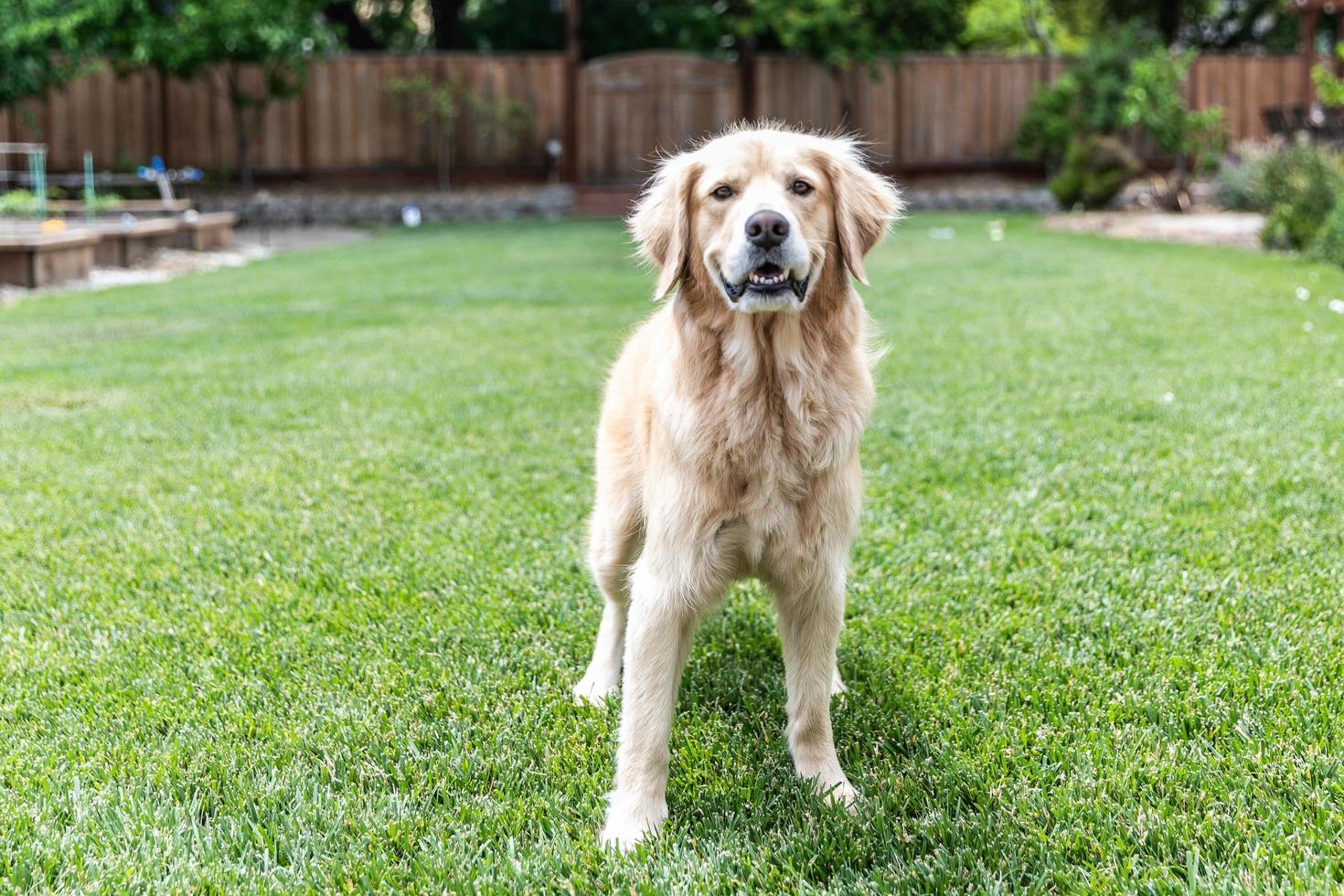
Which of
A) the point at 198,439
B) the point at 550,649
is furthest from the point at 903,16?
the point at 550,649

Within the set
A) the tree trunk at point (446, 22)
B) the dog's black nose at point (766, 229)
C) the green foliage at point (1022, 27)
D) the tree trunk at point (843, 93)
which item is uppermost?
the green foliage at point (1022, 27)

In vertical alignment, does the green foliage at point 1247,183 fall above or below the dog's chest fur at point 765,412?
above

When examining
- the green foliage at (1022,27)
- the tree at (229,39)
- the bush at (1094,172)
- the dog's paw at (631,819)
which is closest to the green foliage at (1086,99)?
the bush at (1094,172)

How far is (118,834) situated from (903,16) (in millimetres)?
19830

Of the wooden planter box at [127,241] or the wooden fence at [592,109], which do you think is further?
the wooden fence at [592,109]

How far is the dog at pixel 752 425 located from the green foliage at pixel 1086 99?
693 inches

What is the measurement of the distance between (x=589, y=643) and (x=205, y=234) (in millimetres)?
12770

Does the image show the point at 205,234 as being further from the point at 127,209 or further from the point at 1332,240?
the point at 1332,240

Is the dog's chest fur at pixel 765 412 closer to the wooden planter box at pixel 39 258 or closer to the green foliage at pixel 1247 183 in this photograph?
the wooden planter box at pixel 39 258

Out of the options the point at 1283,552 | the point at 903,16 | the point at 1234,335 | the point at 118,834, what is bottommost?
the point at 118,834

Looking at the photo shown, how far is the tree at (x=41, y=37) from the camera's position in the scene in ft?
51.4

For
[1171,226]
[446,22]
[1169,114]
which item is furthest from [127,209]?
[1169,114]

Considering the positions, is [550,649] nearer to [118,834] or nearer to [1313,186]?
[118,834]

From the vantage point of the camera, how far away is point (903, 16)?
19.4m
